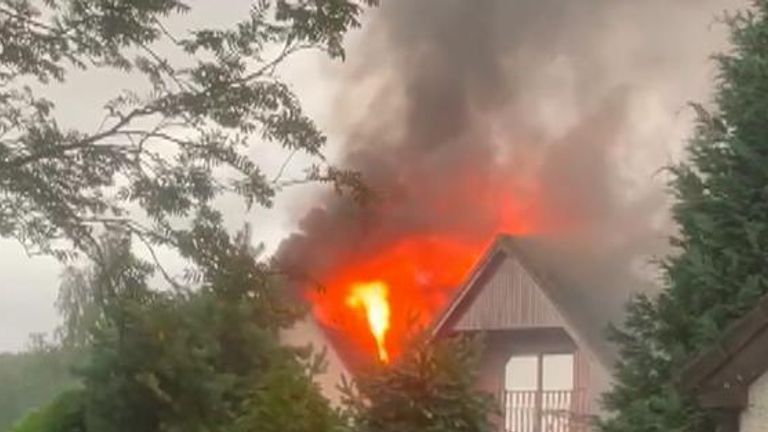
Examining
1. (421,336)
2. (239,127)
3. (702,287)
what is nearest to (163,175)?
(239,127)

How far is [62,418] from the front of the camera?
16312 mm

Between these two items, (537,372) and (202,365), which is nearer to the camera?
(202,365)

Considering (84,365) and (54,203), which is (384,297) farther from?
(54,203)

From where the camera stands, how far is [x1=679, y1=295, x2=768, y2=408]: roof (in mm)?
10961

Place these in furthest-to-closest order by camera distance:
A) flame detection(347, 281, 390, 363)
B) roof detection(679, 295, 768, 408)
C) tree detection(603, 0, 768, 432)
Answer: flame detection(347, 281, 390, 363) → tree detection(603, 0, 768, 432) → roof detection(679, 295, 768, 408)

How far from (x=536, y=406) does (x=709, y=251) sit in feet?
44.1

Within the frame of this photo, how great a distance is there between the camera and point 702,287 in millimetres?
12281

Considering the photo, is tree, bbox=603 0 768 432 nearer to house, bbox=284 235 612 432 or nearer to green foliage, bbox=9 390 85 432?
green foliage, bbox=9 390 85 432

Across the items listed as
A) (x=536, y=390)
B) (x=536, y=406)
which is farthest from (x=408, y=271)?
(x=536, y=406)

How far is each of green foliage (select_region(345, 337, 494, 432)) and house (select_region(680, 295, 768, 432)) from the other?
212 cm

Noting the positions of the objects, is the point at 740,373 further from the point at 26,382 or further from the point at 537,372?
the point at 26,382

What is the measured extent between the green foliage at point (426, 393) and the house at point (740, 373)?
2118 mm

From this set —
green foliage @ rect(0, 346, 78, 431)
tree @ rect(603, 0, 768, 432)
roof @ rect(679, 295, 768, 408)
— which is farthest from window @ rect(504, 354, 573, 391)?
green foliage @ rect(0, 346, 78, 431)

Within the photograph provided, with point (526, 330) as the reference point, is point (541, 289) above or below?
above
